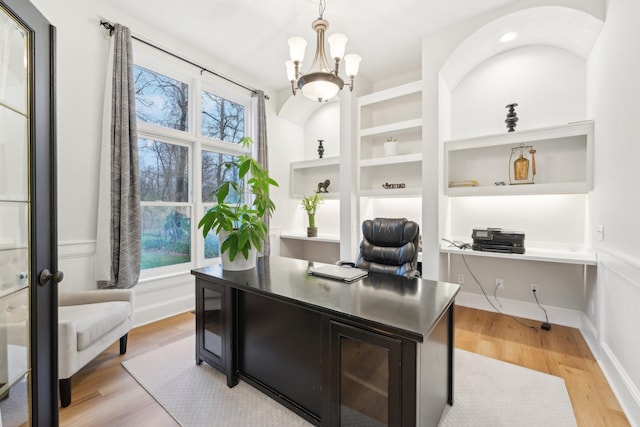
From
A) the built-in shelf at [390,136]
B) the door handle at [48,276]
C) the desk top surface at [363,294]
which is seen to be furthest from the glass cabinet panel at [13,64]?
the built-in shelf at [390,136]

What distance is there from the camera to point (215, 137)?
148 inches

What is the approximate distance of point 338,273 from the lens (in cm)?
190

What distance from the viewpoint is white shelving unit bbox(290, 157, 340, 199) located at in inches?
173

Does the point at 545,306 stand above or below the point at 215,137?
below

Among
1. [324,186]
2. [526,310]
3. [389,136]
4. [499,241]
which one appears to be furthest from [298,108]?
[526,310]

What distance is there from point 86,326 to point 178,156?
2097mm

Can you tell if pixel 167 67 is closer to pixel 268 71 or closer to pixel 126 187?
pixel 268 71

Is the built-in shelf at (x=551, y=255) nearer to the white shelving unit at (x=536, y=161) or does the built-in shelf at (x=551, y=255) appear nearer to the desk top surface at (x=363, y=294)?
the white shelving unit at (x=536, y=161)

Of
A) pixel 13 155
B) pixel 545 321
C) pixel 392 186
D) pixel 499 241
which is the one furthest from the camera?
pixel 392 186

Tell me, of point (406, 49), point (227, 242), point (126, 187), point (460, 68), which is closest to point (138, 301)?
point (126, 187)

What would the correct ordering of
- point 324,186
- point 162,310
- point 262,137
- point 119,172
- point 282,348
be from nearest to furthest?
point 282,348 < point 119,172 < point 162,310 < point 262,137 < point 324,186

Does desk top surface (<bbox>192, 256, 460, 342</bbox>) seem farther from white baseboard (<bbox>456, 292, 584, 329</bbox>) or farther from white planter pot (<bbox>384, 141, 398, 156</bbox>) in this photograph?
white planter pot (<bbox>384, 141, 398, 156</bbox>)

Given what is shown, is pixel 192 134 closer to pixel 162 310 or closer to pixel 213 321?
pixel 162 310

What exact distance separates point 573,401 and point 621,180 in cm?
146
